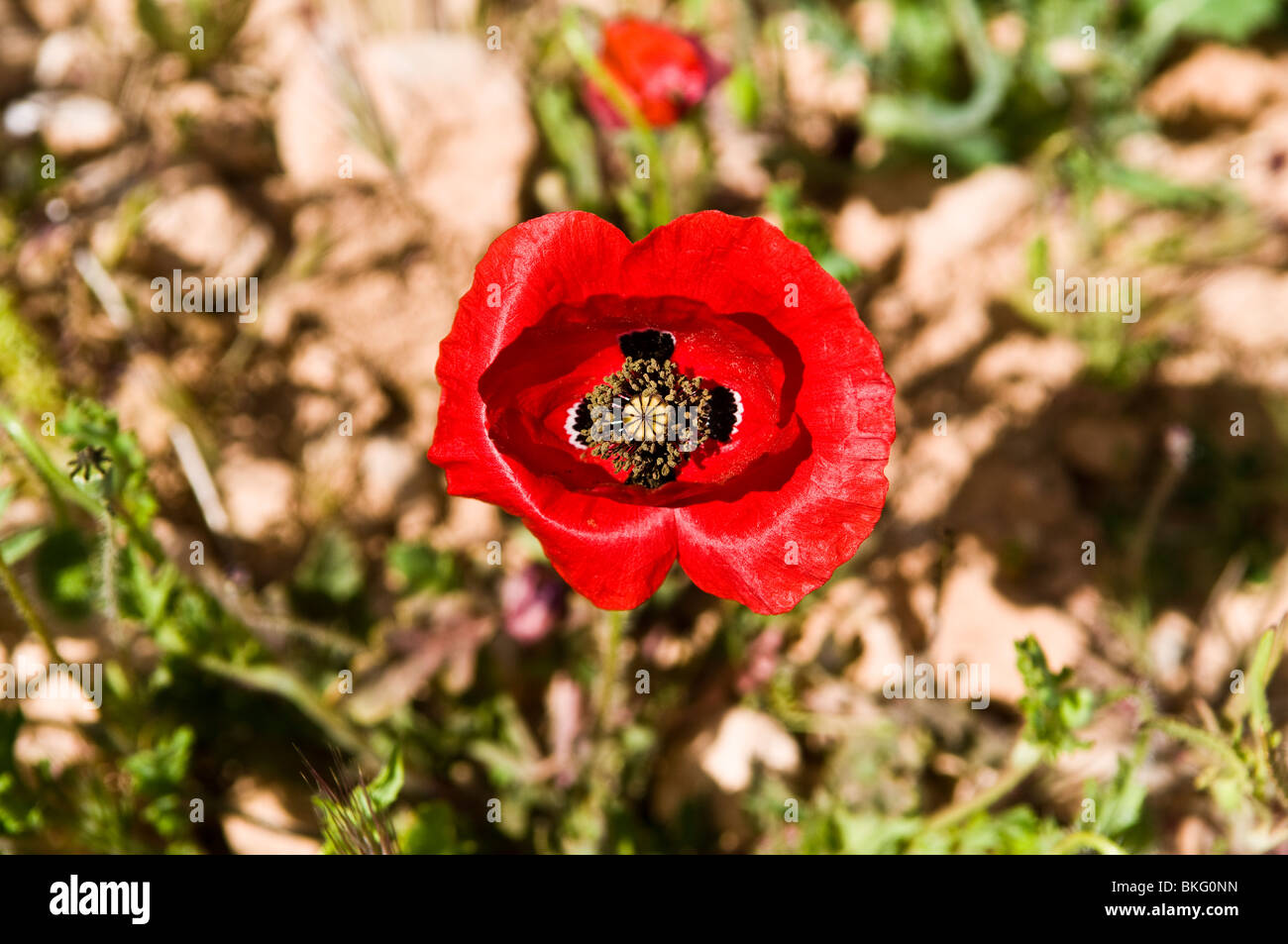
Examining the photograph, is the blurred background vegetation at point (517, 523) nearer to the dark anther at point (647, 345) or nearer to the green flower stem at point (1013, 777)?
the green flower stem at point (1013, 777)

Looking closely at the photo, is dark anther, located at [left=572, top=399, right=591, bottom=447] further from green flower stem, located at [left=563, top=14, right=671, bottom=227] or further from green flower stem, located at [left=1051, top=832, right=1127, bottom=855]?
green flower stem, located at [left=1051, top=832, right=1127, bottom=855]

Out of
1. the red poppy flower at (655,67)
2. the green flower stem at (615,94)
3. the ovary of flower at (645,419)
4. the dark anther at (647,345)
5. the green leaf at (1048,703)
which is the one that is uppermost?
the red poppy flower at (655,67)

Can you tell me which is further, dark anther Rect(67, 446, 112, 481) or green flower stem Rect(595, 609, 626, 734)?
green flower stem Rect(595, 609, 626, 734)

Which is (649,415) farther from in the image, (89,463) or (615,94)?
(89,463)

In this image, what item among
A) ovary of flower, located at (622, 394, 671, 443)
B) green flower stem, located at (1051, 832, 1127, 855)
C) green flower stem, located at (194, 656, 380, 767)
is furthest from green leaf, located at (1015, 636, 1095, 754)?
green flower stem, located at (194, 656, 380, 767)

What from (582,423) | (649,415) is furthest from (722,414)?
(582,423)

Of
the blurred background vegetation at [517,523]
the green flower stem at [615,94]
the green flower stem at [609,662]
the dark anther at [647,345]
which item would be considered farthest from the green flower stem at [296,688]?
the green flower stem at [615,94]
